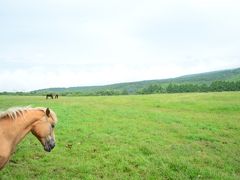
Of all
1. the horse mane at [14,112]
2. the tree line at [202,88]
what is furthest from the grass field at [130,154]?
the tree line at [202,88]

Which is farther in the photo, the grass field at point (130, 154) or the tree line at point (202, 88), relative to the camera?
the tree line at point (202, 88)

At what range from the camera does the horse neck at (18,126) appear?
24.8ft

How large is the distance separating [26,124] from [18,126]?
202mm

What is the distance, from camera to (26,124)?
7.86m

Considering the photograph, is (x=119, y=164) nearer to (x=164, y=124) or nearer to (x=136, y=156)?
(x=136, y=156)

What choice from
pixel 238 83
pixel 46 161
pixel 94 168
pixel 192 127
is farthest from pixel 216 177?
pixel 238 83

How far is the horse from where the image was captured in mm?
7617

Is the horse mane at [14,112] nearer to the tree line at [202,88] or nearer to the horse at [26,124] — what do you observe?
the horse at [26,124]

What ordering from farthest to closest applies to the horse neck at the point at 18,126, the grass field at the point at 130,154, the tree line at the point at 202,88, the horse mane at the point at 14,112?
the tree line at the point at 202,88 < the grass field at the point at 130,154 < the horse mane at the point at 14,112 < the horse neck at the point at 18,126

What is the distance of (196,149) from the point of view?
14.5 metres

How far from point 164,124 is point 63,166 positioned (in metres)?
11.8

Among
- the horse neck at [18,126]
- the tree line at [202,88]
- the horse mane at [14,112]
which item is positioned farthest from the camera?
the tree line at [202,88]

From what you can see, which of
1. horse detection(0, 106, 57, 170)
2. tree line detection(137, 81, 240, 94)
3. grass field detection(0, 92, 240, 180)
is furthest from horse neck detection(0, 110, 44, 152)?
tree line detection(137, 81, 240, 94)

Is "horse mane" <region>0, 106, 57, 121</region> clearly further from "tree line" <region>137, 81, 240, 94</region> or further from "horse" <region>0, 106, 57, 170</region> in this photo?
"tree line" <region>137, 81, 240, 94</region>
